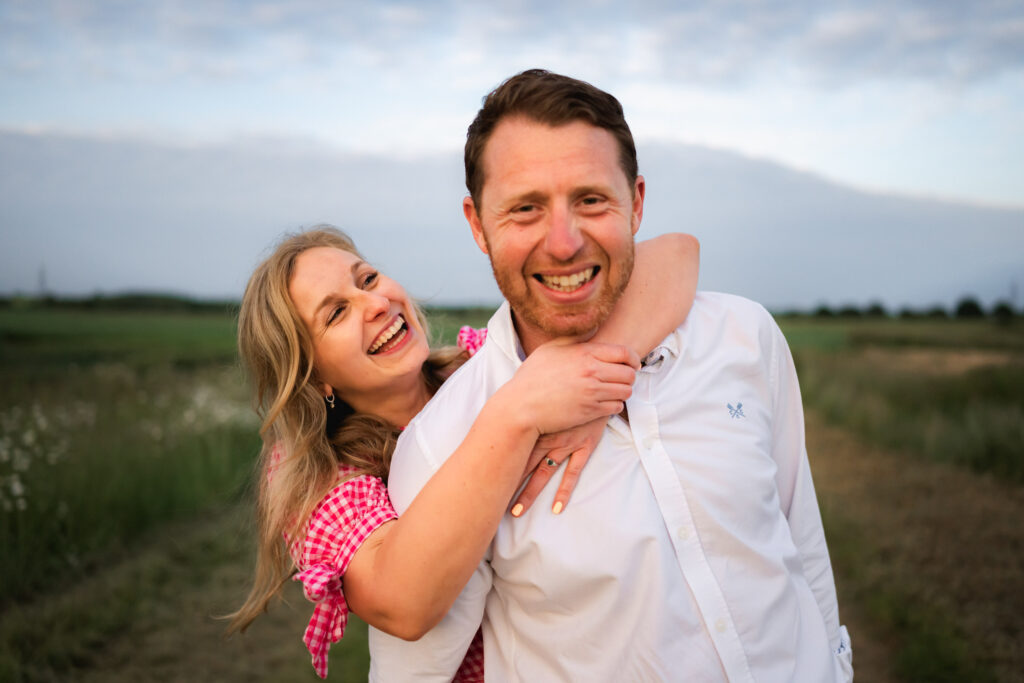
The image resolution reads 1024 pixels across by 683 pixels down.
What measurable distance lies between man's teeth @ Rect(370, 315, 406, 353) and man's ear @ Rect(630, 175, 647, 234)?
1.15 metres

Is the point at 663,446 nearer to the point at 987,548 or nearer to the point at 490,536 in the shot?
the point at 490,536

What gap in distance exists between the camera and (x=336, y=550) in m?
2.44

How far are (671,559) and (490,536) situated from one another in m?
0.54

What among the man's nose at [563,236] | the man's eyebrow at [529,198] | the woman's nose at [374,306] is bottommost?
the woman's nose at [374,306]

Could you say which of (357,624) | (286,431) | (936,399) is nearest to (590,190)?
(286,431)

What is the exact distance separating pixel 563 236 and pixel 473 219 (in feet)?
1.93

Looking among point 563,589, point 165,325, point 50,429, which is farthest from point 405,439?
point 165,325

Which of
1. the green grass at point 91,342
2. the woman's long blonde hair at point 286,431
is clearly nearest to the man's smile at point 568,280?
the woman's long blonde hair at point 286,431

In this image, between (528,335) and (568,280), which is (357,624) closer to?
(528,335)

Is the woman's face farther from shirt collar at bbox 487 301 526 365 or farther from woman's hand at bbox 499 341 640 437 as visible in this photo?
woman's hand at bbox 499 341 640 437

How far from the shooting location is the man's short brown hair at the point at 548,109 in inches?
90.2

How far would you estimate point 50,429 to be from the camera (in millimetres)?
7145

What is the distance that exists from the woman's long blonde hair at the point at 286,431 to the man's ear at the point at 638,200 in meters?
1.37

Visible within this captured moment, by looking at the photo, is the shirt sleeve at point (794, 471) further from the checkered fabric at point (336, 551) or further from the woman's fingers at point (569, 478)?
the checkered fabric at point (336, 551)
